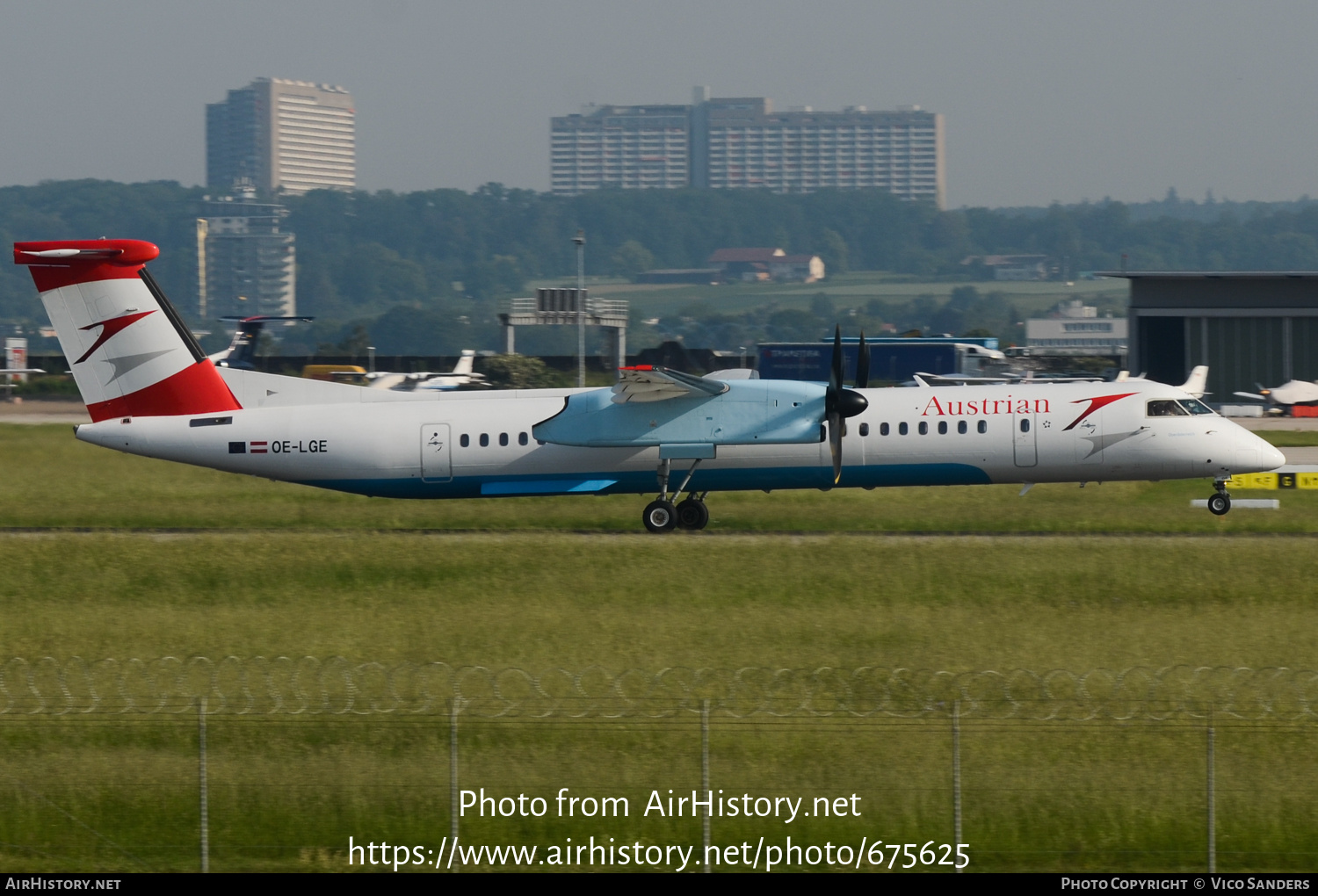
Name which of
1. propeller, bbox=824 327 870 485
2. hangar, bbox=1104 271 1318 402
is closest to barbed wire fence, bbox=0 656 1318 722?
propeller, bbox=824 327 870 485

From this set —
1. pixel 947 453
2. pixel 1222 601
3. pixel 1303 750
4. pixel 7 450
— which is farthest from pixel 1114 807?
pixel 7 450

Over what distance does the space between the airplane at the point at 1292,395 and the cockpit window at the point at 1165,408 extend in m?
39.2

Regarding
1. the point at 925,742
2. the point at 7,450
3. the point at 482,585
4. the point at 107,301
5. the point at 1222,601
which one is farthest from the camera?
the point at 7,450

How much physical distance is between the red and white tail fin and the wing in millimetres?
8314

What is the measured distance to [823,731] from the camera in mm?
16109

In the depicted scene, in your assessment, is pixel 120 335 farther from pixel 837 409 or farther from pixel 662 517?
pixel 837 409

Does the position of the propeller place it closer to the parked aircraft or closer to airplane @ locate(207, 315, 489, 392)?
airplane @ locate(207, 315, 489, 392)

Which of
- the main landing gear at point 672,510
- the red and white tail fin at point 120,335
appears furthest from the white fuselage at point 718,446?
the red and white tail fin at point 120,335

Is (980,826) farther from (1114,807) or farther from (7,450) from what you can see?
(7,450)

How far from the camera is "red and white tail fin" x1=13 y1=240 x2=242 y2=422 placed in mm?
29203

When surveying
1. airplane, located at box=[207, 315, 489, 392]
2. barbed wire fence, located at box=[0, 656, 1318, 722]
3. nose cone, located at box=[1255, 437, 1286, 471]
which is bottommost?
barbed wire fence, located at box=[0, 656, 1318, 722]

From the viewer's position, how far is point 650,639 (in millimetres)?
21734

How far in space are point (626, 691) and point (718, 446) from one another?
1093cm

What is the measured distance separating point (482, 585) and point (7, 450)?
24680 mm
